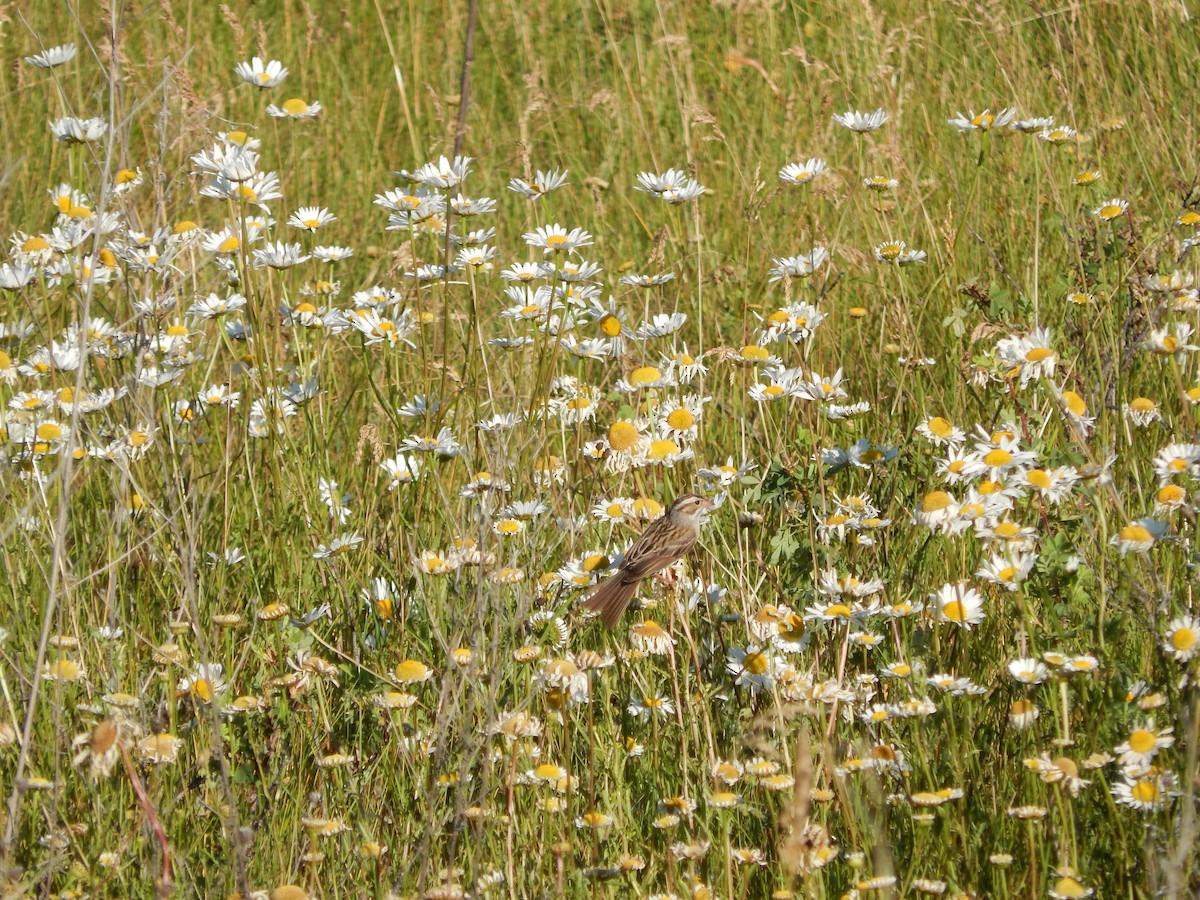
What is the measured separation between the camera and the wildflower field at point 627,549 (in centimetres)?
199

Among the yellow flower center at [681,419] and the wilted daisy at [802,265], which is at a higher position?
the wilted daisy at [802,265]

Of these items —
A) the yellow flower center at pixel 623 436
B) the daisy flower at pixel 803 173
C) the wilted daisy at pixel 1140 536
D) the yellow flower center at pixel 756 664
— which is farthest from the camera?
the daisy flower at pixel 803 173

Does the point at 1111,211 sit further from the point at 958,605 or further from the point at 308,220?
the point at 308,220

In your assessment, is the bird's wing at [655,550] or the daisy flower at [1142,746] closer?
the daisy flower at [1142,746]

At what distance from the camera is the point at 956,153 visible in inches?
185

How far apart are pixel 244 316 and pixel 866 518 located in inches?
67.7

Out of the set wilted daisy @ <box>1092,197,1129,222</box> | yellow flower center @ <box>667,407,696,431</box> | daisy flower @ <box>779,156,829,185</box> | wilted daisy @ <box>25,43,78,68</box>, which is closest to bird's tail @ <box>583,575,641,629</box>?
yellow flower center @ <box>667,407,696,431</box>

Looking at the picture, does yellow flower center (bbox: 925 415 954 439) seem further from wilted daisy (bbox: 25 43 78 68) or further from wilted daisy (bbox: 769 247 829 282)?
wilted daisy (bbox: 25 43 78 68)

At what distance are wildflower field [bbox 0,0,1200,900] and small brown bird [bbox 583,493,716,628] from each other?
0.19ft

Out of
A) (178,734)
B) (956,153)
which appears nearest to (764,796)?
(178,734)

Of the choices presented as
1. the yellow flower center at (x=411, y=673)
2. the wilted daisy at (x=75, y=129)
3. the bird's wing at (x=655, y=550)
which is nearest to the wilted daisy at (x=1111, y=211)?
the bird's wing at (x=655, y=550)

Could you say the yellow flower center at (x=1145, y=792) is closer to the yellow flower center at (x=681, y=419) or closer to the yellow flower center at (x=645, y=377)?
the yellow flower center at (x=681, y=419)

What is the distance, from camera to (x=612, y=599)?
2439mm

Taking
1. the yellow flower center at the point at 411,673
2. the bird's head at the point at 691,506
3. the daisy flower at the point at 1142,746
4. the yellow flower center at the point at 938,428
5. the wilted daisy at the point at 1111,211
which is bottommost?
the daisy flower at the point at 1142,746
